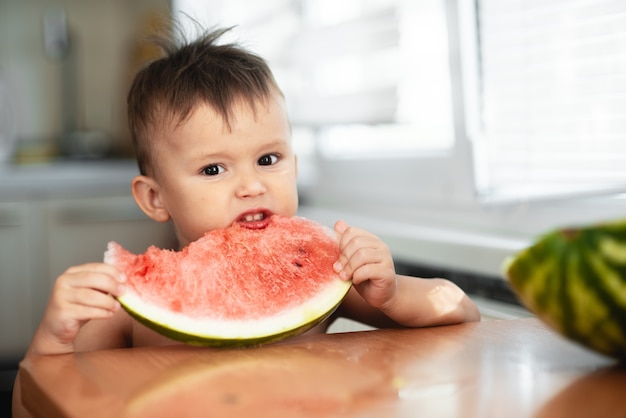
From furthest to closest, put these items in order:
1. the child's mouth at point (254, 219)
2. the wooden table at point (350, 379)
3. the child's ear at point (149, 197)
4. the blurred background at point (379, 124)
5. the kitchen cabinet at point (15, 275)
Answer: the kitchen cabinet at point (15, 275), the blurred background at point (379, 124), the child's ear at point (149, 197), the child's mouth at point (254, 219), the wooden table at point (350, 379)

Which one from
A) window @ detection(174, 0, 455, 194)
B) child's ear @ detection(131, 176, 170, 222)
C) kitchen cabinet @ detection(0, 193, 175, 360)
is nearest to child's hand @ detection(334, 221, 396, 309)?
child's ear @ detection(131, 176, 170, 222)

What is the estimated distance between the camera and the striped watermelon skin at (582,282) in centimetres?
67

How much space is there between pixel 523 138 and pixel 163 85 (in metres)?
0.78

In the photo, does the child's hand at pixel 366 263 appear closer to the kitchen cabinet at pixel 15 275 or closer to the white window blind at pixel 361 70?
the white window blind at pixel 361 70

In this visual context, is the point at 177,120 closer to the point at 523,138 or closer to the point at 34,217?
the point at 523,138

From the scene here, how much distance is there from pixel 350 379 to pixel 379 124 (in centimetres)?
156

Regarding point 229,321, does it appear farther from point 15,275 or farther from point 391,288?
point 15,275

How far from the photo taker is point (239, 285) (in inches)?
40.3

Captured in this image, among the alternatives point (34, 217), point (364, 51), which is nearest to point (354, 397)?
point (364, 51)

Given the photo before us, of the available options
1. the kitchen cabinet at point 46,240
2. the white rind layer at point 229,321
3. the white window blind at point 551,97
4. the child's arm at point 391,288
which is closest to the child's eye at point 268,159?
the child's arm at point 391,288

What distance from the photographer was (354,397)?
0.68 metres

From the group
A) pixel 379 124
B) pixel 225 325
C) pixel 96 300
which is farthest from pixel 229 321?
pixel 379 124

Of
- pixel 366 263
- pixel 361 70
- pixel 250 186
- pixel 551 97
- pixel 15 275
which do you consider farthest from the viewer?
pixel 15 275

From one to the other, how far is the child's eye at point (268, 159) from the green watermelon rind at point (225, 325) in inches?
17.1
